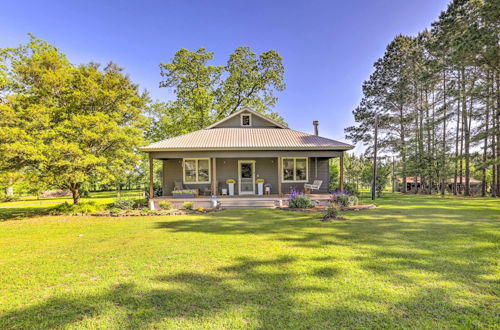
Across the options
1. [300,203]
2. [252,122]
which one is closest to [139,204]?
[300,203]

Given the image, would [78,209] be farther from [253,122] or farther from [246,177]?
[253,122]

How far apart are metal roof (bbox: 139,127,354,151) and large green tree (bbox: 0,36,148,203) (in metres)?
1.83

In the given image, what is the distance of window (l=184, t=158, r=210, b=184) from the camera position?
14375 mm

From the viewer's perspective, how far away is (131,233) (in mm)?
6930

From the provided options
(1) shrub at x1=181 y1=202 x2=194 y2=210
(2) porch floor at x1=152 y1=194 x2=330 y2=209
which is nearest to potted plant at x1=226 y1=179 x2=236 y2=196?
(2) porch floor at x1=152 y1=194 x2=330 y2=209

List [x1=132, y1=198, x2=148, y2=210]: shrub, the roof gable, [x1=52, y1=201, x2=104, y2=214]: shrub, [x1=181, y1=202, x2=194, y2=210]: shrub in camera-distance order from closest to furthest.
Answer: [x1=52, y1=201, x2=104, y2=214]: shrub → [x1=181, y1=202, x2=194, y2=210]: shrub → [x1=132, y1=198, x2=148, y2=210]: shrub → the roof gable

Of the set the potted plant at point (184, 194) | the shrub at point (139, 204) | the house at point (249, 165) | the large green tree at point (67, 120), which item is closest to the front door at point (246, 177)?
the house at point (249, 165)

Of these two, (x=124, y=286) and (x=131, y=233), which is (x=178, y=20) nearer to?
(x=131, y=233)

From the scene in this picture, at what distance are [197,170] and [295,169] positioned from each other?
6092 mm

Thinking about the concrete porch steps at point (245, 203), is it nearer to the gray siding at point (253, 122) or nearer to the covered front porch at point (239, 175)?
the covered front porch at point (239, 175)

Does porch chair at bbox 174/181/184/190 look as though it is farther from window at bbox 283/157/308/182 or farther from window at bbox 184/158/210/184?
window at bbox 283/157/308/182

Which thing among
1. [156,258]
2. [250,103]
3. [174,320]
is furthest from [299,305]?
[250,103]

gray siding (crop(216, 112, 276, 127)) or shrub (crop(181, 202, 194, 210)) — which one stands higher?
gray siding (crop(216, 112, 276, 127))

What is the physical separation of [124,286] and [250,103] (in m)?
22.2
